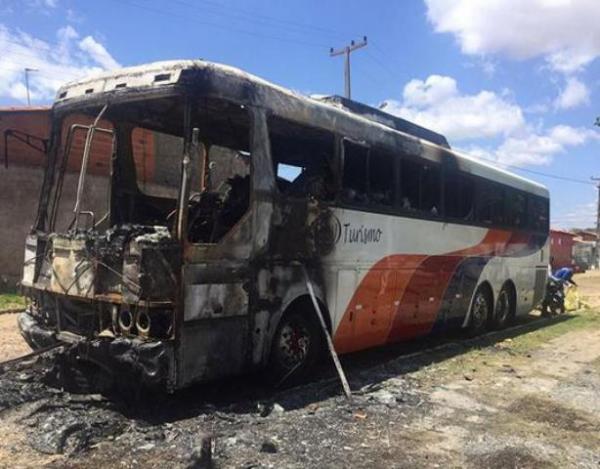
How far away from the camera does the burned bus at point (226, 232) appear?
589 cm

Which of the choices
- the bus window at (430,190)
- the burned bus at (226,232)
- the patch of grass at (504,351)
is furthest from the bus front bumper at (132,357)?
the bus window at (430,190)

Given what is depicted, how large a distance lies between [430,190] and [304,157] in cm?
324

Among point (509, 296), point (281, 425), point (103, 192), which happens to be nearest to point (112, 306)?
point (281, 425)

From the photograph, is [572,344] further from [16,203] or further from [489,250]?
[16,203]

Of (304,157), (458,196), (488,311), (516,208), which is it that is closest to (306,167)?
(304,157)

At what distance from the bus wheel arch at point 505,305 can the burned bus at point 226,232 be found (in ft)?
12.2

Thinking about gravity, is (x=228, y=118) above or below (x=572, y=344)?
above

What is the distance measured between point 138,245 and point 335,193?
299 centimetres

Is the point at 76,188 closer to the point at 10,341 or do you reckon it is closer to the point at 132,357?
the point at 132,357

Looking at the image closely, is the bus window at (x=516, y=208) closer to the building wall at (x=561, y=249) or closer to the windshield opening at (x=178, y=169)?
the windshield opening at (x=178, y=169)

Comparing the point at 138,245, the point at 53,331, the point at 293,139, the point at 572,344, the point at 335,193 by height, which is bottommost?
the point at 572,344

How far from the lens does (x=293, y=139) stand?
745 cm

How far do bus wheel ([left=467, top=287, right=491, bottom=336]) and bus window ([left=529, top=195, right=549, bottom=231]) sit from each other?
278 centimetres

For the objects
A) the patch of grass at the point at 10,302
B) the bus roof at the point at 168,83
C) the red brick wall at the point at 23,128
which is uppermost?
the red brick wall at the point at 23,128
